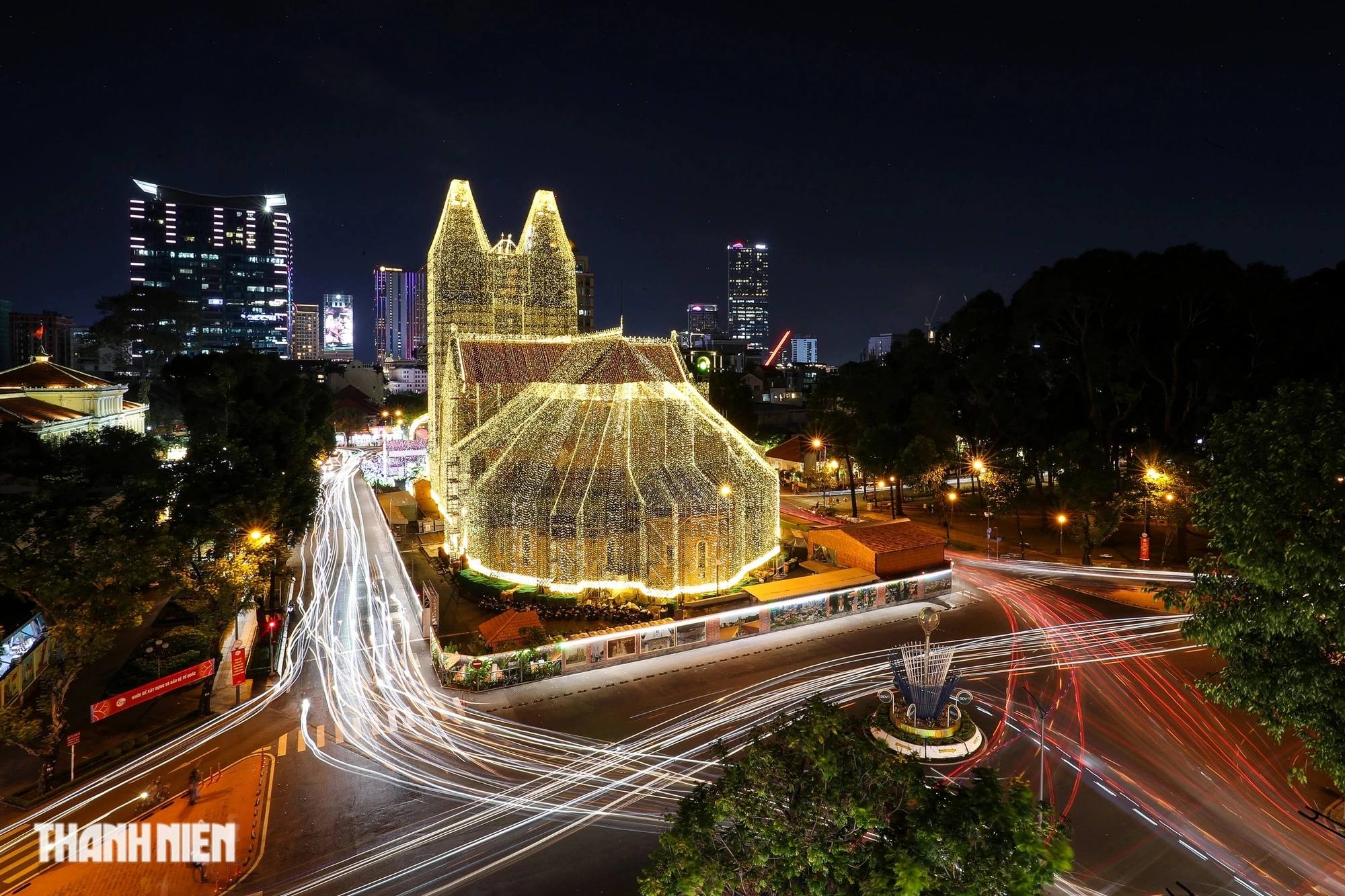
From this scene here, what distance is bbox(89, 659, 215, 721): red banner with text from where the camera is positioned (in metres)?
16.5

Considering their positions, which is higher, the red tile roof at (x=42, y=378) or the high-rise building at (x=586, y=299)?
the high-rise building at (x=586, y=299)

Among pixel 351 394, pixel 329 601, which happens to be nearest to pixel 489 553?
pixel 329 601

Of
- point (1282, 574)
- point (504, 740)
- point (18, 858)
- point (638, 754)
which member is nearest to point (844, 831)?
point (1282, 574)

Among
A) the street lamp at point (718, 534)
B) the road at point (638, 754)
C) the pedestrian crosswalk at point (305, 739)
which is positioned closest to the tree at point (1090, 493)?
the road at point (638, 754)

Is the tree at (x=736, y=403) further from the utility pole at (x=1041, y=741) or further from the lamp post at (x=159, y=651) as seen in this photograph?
the lamp post at (x=159, y=651)

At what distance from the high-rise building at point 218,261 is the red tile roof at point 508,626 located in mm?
135841

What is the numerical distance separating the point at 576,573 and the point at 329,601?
380 inches

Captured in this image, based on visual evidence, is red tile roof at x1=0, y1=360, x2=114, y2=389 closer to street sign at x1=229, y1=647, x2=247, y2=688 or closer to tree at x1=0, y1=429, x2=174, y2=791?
tree at x1=0, y1=429, x2=174, y2=791

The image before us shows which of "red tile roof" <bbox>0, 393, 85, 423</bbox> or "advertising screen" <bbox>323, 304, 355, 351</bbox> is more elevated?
"advertising screen" <bbox>323, 304, 355, 351</bbox>

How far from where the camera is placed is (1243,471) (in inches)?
472

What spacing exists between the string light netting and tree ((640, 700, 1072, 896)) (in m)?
18.0

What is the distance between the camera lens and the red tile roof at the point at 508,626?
2069 centimetres

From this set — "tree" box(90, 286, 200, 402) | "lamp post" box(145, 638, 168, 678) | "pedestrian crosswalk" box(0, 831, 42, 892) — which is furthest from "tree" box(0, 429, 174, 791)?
"tree" box(90, 286, 200, 402)

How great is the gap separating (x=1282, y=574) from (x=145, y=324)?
75.5 m
